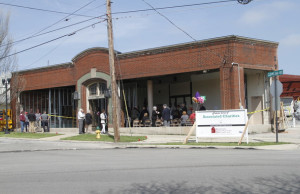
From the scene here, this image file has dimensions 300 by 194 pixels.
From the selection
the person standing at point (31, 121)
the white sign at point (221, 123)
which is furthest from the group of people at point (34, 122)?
the white sign at point (221, 123)

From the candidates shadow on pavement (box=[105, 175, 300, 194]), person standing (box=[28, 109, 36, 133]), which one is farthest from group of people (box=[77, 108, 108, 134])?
Answer: shadow on pavement (box=[105, 175, 300, 194])

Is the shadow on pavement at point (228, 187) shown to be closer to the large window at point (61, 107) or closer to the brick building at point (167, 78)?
the brick building at point (167, 78)

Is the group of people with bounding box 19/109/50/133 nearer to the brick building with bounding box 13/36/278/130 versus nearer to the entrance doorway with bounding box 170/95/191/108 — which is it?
the brick building with bounding box 13/36/278/130

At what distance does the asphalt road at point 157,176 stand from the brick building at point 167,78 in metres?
10.7

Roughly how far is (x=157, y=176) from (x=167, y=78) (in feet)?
64.6

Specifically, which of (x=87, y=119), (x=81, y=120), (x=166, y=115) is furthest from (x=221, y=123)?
(x=87, y=119)

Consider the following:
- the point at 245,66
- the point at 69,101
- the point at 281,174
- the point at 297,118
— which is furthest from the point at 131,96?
the point at 281,174

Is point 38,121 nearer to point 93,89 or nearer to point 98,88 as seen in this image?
point 93,89

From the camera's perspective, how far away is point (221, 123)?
17078 millimetres

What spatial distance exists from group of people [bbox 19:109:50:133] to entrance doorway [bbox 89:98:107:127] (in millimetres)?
3411

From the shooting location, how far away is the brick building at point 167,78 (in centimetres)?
2145

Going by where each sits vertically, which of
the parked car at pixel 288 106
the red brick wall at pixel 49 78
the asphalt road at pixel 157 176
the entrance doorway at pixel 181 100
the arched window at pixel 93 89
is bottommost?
the asphalt road at pixel 157 176

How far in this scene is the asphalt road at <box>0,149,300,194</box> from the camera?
7.43 metres

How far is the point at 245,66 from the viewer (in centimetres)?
2169
